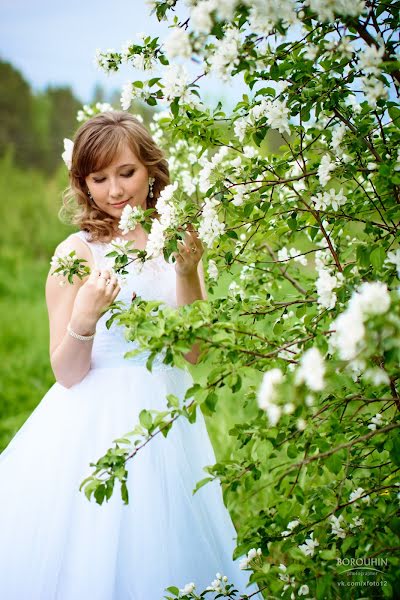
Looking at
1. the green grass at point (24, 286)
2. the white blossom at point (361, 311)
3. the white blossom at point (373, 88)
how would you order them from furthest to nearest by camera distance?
the green grass at point (24, 286) → the white blossom at point (373, 88) → the white blossom at point (361, 311)

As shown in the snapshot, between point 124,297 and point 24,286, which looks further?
point 24,286

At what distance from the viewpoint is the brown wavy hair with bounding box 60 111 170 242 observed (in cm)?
222

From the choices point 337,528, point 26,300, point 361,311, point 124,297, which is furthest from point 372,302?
point 26,300

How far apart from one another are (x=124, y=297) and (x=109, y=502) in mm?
677

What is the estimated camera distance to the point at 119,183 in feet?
7.25

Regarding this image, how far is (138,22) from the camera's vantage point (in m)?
8.42

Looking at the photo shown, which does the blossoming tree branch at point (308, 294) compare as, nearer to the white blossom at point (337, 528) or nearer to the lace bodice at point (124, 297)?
the white blossom at point (337, 528)

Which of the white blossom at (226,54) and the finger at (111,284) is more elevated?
the finger at (111,284)

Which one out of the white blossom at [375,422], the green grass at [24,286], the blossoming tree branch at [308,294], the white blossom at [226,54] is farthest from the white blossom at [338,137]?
the green grass at [24,286]

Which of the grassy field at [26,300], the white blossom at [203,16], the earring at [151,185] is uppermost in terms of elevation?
the grassy field at [26,300]

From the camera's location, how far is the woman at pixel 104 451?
1928mm

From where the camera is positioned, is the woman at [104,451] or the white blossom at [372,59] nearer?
the white blossom at [372,59]

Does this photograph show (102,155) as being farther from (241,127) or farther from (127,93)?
(241,127)

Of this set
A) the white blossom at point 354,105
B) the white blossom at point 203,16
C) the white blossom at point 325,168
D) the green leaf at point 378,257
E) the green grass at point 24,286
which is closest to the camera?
the white blossom at point 203,16
